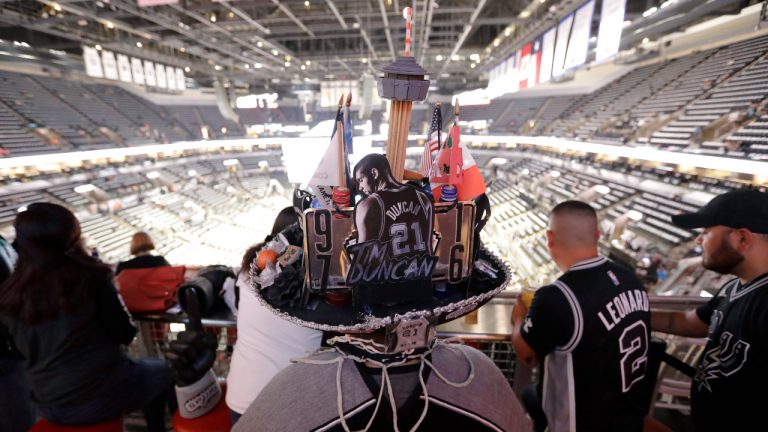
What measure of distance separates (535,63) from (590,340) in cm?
733

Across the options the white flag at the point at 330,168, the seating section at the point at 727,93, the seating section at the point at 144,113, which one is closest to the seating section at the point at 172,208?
the seating section at the point at 144,113

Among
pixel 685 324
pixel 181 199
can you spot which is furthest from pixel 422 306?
pixel 181 199

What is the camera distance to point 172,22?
877 centimetres

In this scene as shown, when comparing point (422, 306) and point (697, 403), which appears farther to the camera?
point (697, 403)

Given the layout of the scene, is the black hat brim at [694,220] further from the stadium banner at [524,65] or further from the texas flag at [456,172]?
the stadium banner at [524,65]

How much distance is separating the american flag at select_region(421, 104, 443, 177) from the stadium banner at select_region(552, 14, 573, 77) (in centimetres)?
577

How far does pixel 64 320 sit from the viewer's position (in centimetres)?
142

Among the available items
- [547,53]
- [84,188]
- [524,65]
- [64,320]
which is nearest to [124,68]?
[84,188]

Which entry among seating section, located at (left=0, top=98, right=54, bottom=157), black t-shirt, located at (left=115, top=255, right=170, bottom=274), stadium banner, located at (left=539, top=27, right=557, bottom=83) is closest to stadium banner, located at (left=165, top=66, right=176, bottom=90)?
seating section, located at (left=0, top=98, right=54, bottom=157)

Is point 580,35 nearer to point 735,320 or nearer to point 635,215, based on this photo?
point 735,320

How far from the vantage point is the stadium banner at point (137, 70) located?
10938 mm

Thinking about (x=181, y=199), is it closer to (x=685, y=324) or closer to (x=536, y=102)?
(x=685, y=324)

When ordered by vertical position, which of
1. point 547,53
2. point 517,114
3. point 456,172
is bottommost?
point 456,172

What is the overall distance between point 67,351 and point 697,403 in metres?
2.52
